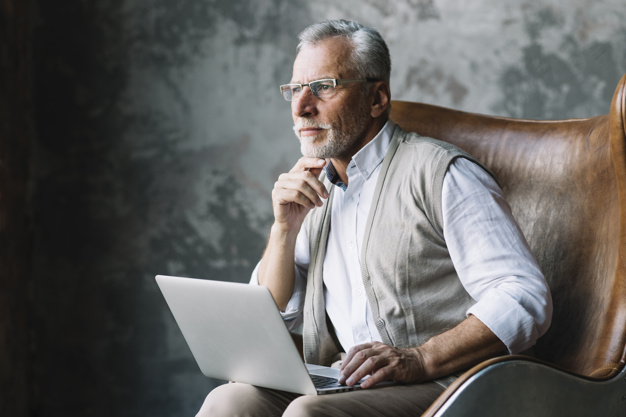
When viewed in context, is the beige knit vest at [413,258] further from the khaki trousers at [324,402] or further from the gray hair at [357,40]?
the gray hair at [357,40]

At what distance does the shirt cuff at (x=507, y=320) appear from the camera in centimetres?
146

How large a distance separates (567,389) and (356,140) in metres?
0.80

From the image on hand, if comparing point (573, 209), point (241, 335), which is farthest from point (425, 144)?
point (241, 335)

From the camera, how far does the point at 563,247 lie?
5.70 feet

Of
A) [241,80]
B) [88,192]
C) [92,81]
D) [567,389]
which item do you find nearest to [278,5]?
[241,80]

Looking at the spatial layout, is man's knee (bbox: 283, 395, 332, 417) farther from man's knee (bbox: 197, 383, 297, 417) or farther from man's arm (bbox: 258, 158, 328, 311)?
man's arm (bbox: 258, 158, 328, 311)

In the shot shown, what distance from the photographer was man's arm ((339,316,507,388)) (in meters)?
1.45

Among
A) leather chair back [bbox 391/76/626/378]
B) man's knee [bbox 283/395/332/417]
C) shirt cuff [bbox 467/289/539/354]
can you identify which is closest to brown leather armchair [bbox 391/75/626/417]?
leather chair back [bbox 391/76/626/378]

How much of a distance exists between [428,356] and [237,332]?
0.40 metres

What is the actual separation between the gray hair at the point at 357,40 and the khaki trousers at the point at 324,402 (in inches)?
32.2

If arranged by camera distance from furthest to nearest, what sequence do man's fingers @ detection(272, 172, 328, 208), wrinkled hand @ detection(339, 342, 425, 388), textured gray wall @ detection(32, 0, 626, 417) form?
textured gray wall @ detection(32, 0, 626, 417), man's fingers @ detection(272, 172, 328, 208), wrinkled hand @ detection(339, 342, 425, 388)

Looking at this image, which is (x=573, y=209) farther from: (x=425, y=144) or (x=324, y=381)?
(x=324, y=381)

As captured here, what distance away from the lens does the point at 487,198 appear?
159 centimetres

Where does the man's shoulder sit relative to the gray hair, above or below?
below
